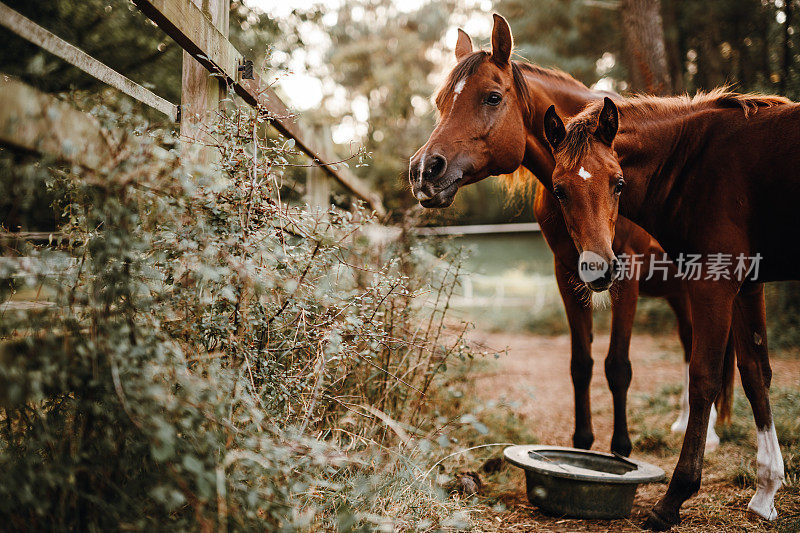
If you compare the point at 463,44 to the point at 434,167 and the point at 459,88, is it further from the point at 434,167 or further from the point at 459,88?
the point at 434,167

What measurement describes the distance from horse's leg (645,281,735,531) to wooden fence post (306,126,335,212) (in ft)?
9.18

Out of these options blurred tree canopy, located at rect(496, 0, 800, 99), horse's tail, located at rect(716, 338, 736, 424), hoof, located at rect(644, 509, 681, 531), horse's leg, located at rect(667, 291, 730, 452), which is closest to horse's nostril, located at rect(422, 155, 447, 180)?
hoof, located at rect(644, 509, 681, 531)

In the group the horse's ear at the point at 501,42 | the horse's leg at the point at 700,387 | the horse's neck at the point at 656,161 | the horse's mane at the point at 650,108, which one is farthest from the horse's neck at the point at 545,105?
the horse's leg at the point at 700,387

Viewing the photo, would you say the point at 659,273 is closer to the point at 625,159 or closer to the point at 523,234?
the point at 625,159

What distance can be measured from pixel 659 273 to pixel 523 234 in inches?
317

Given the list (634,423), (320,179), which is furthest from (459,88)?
(634,423)

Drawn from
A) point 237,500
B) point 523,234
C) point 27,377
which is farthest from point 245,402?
point 523,234

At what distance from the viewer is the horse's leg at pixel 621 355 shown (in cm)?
325

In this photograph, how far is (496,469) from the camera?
10.2ft

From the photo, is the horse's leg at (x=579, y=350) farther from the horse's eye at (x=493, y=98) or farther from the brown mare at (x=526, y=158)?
the horse's eye at (x=493, y=98)

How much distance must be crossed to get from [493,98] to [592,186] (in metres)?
0.89

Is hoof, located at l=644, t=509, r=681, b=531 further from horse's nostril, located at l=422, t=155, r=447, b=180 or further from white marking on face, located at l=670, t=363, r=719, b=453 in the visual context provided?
horse's nostril, located at l=422, t=155, r=447, b=180

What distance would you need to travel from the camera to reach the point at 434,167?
2686mm

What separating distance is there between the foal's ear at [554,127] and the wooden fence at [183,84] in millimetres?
1190
